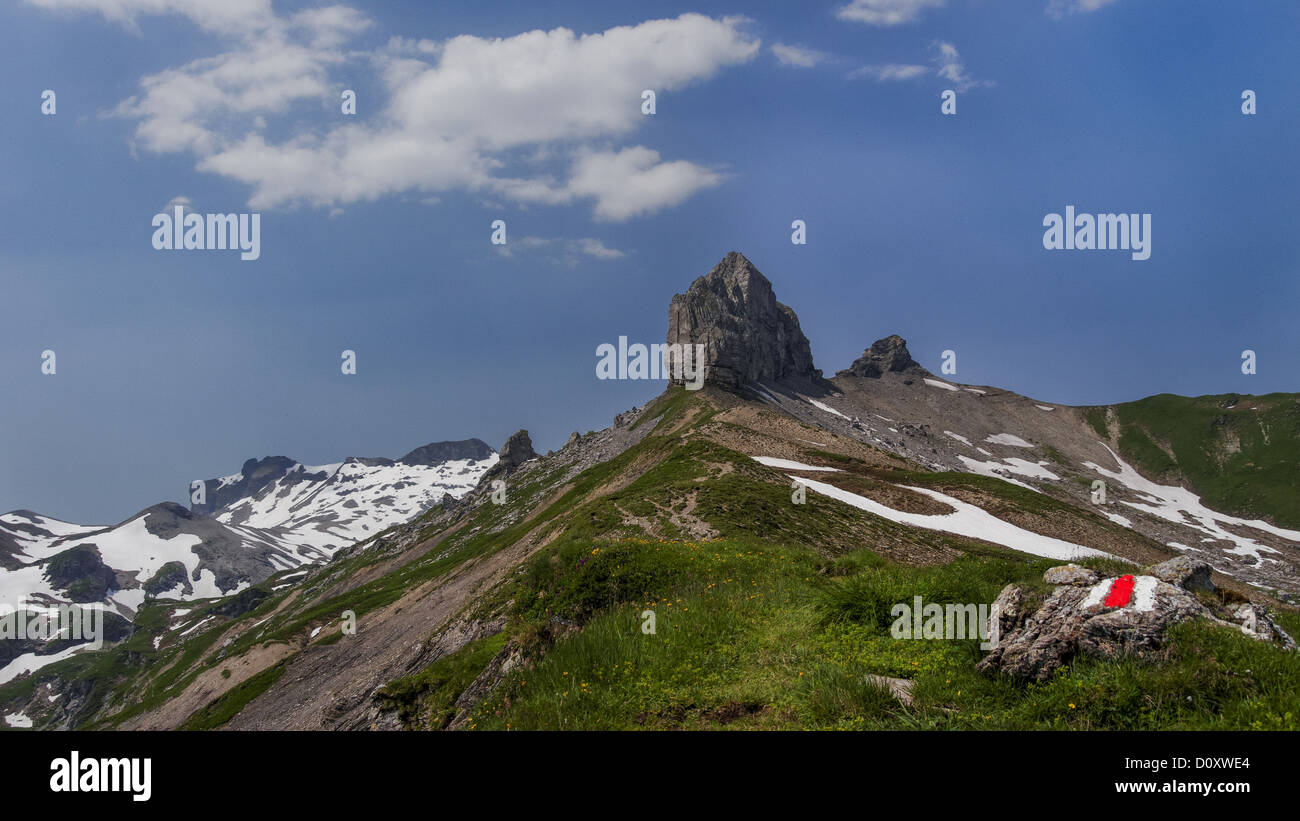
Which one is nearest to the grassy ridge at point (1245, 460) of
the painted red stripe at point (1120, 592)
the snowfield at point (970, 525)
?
the snowfield at point (970, 525)

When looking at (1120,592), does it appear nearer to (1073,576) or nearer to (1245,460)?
(1073,576)

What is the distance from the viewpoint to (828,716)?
365 inches

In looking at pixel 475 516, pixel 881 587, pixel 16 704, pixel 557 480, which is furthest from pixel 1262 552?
pixel 16 704

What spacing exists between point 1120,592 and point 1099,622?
74 centimetres

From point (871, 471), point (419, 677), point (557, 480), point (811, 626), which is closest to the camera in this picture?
point (811, 626)

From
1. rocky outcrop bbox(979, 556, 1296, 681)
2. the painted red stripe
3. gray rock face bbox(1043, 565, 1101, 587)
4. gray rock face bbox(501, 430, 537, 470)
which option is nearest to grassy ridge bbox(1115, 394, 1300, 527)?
gray rock face bbox(501, 430, 537, 470)

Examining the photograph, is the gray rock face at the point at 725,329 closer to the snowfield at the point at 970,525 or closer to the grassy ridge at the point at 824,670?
the snowfield at the point at 970,525

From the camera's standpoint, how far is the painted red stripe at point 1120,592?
31.1 ft

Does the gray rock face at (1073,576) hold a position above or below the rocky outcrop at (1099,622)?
above

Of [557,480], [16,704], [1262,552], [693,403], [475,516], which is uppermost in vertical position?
[693,403]

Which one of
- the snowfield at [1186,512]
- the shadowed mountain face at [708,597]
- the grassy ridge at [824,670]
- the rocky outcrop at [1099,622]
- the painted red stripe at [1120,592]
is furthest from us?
the snowfield at [1186,512]
